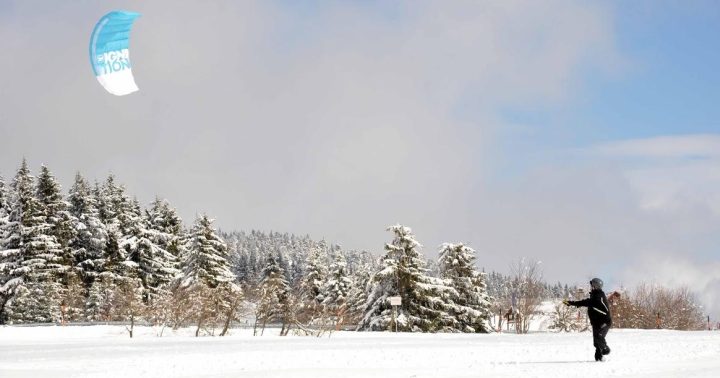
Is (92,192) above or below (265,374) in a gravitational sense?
above

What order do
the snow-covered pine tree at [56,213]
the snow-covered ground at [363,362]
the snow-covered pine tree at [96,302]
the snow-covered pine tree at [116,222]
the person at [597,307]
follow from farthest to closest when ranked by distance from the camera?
the snow-covered pine tree at [116,222], the snow-covered pine tree at [56,213], the snow-covered pine tree at [96,302], the person at [597,307], the snow-covered ground at [363,362]

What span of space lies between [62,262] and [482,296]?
3269cm

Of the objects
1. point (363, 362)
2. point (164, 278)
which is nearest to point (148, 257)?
point (164, 278)

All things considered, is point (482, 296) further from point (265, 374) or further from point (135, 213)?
point (265, 374)

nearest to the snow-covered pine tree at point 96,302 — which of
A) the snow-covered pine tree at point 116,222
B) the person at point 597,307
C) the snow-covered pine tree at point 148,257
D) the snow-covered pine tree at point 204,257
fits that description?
the snow-covered pine tree at point 116,222

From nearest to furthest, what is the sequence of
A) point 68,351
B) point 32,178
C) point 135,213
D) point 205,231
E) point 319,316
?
point 68,351 → point 319,316 → point 205,231 → point 32,178 → point 135,213

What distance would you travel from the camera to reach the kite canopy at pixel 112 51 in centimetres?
1800

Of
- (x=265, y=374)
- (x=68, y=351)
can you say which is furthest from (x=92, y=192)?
(x=265, y=374)

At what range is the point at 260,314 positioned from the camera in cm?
3422

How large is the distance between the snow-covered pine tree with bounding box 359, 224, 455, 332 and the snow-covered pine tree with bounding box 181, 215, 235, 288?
424 inches

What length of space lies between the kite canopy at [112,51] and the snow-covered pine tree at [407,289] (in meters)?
27.2

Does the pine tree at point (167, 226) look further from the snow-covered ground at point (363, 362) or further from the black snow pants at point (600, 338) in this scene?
the black snow pants at point (600, 338)

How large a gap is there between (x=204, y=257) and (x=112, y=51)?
31.9 meters

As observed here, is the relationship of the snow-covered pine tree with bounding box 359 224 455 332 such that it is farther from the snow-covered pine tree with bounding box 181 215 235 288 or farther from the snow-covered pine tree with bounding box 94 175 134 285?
the snow-covered pine tree with bounding box 94 175 134 285
